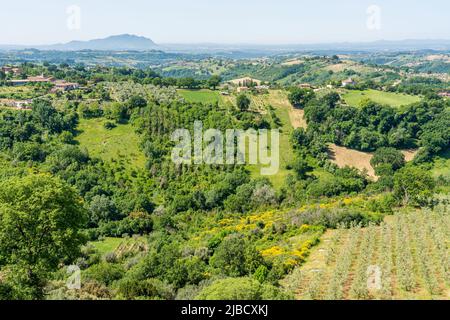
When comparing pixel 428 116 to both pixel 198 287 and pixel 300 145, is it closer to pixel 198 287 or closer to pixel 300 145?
pixel 300 145

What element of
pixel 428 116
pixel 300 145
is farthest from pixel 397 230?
pixel 428 116

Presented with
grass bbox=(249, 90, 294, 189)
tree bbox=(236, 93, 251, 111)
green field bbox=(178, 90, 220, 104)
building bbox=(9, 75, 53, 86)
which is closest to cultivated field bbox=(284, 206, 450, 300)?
grass bbox=(249, 90, 294, 189)

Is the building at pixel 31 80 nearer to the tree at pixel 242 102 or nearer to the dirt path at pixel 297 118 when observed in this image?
the tree at pixel 242 102

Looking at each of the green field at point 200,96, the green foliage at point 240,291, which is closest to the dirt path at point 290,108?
the green field at point 200,96

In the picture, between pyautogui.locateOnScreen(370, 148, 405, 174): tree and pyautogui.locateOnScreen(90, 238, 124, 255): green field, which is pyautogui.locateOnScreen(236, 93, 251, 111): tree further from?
pyautogui.locateOnScreen(90, 238, 124, 255): green field

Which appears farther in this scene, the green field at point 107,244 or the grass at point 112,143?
the grass at point 112,143

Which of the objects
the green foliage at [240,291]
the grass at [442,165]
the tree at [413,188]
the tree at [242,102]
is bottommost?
the grass at [442,165]

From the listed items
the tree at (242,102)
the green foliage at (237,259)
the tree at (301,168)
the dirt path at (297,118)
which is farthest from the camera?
the dirt path at (297,118)
